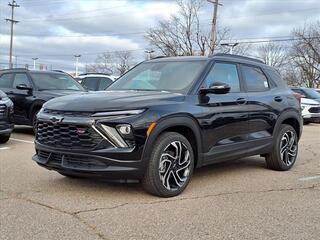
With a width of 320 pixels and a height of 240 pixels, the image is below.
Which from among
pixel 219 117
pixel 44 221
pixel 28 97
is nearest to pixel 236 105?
pixel 219 117

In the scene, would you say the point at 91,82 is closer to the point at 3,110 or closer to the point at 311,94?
the point at 3,110

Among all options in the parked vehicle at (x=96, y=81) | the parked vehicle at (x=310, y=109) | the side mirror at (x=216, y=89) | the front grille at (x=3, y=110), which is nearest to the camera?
the side mirror at (x=216, y=89)

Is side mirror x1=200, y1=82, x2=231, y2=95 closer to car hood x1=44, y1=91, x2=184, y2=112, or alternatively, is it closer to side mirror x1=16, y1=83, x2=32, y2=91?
car hood x1=44, y1=91, x2=184, y2=112

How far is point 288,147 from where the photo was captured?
786 centimetres

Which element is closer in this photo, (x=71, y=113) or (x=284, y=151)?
(x=71, y=113)

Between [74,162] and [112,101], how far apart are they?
821mm

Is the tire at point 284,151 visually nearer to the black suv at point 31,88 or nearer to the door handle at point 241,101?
the door handle at point 241,101

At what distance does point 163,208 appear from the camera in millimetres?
5172

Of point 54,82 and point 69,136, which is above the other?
point 54,82

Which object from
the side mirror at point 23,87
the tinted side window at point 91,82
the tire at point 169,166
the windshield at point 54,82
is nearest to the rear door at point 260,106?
the tire at point 169,166

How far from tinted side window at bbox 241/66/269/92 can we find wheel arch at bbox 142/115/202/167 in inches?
63.1

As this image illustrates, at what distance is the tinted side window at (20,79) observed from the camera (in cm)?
1227

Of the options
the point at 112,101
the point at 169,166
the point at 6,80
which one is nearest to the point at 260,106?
the point at 169,166

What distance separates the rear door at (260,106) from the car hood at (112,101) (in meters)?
1.61
